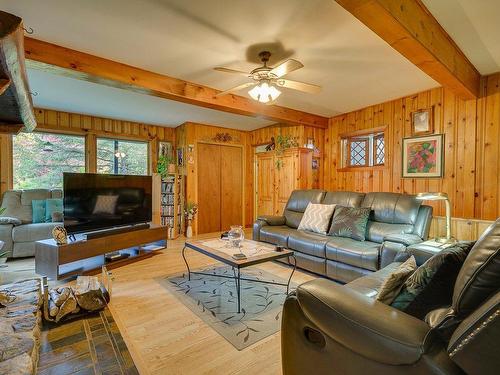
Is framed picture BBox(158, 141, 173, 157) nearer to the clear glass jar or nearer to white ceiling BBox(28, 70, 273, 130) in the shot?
white ceiling BBox(28, 70, 273, 130)

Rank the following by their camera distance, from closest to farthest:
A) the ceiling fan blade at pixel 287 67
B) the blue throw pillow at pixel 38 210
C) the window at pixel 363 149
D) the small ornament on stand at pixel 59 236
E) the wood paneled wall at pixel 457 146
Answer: the ceiling fan blade at pixel 287 67 → the small ornament on stand at pixel 59 236 → the wood paneled wall at pixel 457 146 → the blue throw pillow at pixel 38 210 → the window at pixel 363 149

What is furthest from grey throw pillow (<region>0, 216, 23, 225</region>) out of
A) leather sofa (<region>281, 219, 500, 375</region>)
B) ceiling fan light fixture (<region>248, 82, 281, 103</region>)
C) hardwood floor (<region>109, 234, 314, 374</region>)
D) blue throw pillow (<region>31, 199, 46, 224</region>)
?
leather sofa (<region>281, 219, 500, 375</region>)

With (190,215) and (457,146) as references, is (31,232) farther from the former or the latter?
(457,146)

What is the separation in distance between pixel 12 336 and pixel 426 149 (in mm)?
4742

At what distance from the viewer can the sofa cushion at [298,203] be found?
13.2ft

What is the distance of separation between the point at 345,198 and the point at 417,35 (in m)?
2.22

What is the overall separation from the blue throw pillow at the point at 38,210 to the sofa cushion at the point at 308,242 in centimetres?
373

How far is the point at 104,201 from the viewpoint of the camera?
3580 millimetres

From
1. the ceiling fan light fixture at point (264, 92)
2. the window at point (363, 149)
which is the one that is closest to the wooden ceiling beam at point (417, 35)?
the ceiling fan light fixture at point (264, 92)

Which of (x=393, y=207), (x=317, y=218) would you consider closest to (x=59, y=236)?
(x=317, y=218)

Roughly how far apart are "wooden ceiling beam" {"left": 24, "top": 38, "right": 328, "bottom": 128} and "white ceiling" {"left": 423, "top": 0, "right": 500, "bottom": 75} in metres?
Result: 2.36

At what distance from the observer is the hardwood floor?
1655 mm

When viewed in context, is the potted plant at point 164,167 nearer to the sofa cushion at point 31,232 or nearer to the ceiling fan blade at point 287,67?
the sofa cushion at point 31,232

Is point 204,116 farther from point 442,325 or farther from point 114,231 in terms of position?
point 442,325
